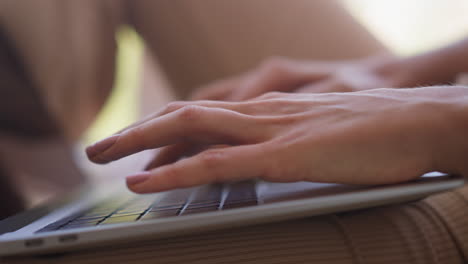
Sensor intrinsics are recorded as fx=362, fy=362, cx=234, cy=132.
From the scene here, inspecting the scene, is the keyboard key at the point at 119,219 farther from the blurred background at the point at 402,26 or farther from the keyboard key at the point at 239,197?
the blurred background at the point at 402,26

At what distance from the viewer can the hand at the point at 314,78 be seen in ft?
2.75

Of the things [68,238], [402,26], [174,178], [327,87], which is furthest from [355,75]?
[402,26]

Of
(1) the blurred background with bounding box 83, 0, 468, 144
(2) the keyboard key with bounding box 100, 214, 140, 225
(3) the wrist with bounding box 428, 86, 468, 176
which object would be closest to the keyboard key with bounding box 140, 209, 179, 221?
(2) the keyboard key with bounding box 100, 214, 140, 225

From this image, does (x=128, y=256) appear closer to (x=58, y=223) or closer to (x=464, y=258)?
(x=58, y=223)

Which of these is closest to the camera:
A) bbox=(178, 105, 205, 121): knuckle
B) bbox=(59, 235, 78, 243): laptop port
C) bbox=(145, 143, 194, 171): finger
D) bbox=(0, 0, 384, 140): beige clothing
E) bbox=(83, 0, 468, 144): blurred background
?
bbox=(59, 235, 78, 243): laptop port

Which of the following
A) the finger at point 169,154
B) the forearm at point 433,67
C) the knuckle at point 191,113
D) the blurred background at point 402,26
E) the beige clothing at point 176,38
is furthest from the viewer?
the blurred background at point 402,26

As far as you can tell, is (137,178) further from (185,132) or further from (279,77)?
(279,77)

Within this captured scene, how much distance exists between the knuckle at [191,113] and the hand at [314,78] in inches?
15.7

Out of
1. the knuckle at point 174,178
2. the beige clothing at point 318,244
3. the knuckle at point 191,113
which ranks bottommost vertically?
the beige clothing at point 318,244

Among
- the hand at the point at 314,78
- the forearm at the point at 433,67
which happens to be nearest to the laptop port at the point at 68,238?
the hand at the point at 314,78

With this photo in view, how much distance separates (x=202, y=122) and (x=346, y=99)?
0.19m

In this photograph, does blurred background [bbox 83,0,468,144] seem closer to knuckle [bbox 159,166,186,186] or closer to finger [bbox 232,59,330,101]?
finger [bbox 232,59,330,101]

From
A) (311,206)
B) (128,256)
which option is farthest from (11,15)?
(311,206)

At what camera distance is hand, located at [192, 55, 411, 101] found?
0.84 m
